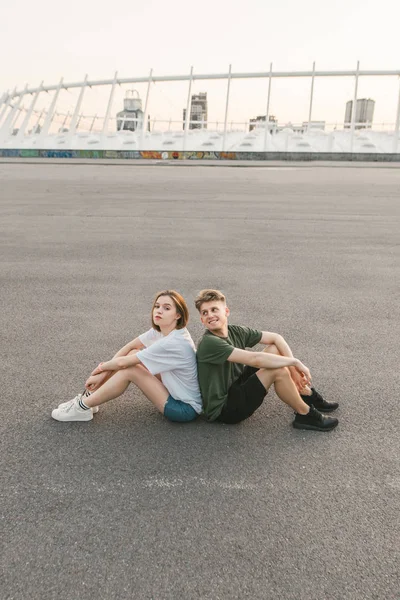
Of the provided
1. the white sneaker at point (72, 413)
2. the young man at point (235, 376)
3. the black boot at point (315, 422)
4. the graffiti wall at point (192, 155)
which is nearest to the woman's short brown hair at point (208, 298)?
the young man at point (235, 376)

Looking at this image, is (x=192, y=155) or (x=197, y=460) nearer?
(x=197, y=460)

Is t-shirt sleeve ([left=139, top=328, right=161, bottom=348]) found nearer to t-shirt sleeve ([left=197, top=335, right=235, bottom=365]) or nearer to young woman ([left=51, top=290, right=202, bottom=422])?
young woman ([left=51, top=290, right=202, bottom=422])

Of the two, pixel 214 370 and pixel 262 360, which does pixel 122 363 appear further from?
pixel 262 360

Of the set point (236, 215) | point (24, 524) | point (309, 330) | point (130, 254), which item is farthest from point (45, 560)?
point (236, 215)

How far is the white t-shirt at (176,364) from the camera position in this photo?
12.0 ft

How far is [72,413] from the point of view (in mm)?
3861

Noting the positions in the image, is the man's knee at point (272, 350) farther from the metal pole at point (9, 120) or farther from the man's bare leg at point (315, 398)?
the metal pole at point (9, 120)

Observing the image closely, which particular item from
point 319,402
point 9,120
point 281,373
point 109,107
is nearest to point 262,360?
point 281,373

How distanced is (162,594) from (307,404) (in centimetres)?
195

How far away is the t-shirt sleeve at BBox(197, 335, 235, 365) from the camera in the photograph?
353cm

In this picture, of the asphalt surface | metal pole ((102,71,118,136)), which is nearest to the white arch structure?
metal pole ((102,71,118,136))

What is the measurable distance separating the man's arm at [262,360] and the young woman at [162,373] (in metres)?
0.35

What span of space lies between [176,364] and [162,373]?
15 centimetres

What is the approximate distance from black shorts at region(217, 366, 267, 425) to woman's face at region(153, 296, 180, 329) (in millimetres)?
668
